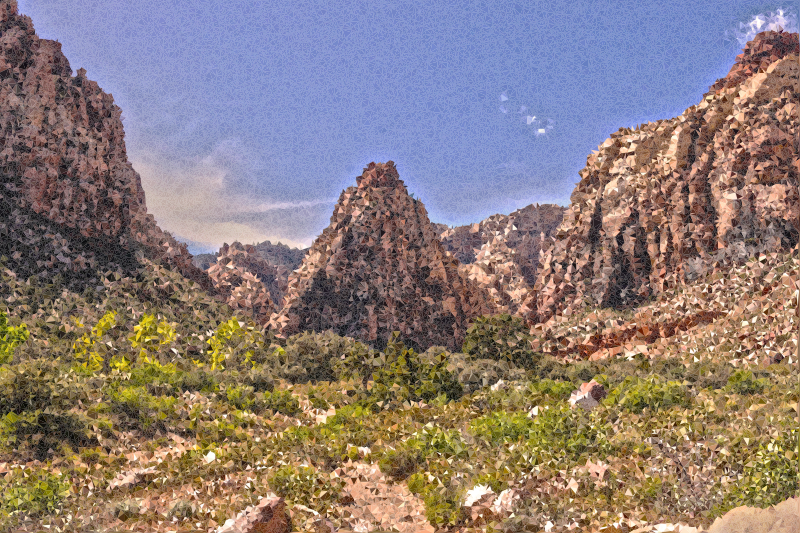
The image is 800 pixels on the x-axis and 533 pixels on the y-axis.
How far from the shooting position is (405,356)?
18.8 m

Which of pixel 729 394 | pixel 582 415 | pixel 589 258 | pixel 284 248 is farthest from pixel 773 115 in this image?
pixel 284 248

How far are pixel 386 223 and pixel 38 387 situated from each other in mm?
47465

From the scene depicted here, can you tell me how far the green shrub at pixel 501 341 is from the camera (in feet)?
85.9

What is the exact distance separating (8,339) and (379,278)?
39670mm

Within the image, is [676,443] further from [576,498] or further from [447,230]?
[447,230]

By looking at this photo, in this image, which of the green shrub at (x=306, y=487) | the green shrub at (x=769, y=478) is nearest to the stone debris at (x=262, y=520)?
the green shrub at (x=306, y=487)

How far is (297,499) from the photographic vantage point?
8.90 metres

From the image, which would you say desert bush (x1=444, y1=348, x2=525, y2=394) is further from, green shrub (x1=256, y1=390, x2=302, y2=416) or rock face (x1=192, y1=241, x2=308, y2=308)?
rock face (x1=192, y1=241, x2=308, y2=308)

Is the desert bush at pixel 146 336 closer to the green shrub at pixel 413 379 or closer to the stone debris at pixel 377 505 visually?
the green shrub at pixel 413 379

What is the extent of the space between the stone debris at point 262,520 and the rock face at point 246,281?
51.4 meters

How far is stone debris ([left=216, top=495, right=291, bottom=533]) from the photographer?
730 cm

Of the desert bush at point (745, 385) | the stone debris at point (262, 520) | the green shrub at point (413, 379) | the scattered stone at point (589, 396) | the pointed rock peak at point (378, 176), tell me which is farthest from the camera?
the pointed rock peak at point (378, 176)

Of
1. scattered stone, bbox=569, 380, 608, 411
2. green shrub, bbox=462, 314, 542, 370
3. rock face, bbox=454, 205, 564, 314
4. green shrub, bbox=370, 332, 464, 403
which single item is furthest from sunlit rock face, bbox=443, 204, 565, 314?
scattered stone, bbox=569, 380, 608, 411

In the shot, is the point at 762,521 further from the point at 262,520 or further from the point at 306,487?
the point at 306,487
